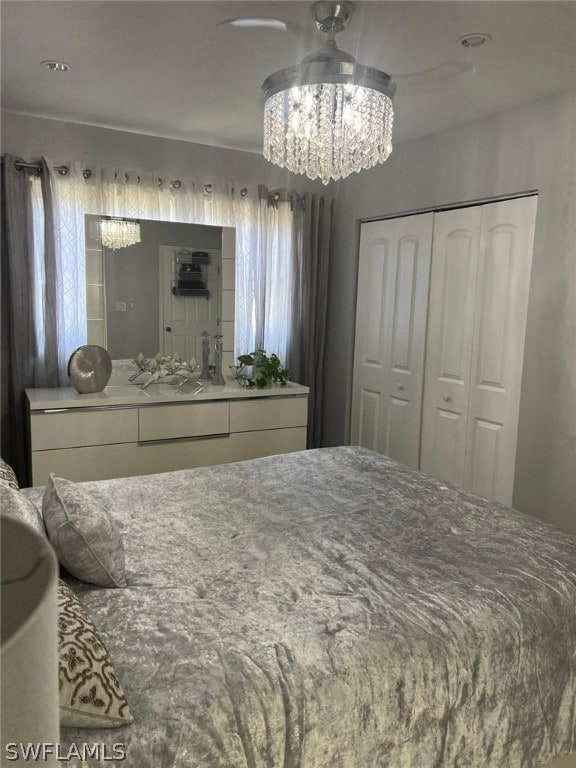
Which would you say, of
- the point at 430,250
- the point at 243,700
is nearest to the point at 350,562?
the point at 243,700

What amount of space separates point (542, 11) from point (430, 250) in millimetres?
1701

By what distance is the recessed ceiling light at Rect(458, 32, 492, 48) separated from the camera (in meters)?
2.29

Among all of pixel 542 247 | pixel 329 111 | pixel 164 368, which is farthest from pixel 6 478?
pixel 542 247

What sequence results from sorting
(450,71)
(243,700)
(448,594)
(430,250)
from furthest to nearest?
(430,250) < (450,71) < (448,594) < (243,700)

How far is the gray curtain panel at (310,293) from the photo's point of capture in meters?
4.36

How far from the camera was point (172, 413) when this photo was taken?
362cm

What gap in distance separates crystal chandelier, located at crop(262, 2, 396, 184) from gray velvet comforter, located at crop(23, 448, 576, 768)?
4.06ft

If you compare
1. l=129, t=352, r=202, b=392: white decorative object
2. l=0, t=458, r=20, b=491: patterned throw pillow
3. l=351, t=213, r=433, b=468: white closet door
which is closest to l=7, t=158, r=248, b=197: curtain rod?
l=129, t=352, r=202, b=392: white decorative object

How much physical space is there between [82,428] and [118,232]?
4.25 ft

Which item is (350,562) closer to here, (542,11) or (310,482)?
(310,482)

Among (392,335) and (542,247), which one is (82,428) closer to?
(392,335)

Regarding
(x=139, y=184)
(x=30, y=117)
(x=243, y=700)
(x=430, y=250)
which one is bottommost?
(x=243, y=700)

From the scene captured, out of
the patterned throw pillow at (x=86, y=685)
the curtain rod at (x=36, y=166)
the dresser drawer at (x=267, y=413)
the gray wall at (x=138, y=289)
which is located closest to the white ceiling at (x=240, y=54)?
the curtain rod at (x=36, y=166)

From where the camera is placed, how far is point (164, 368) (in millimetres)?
3980
